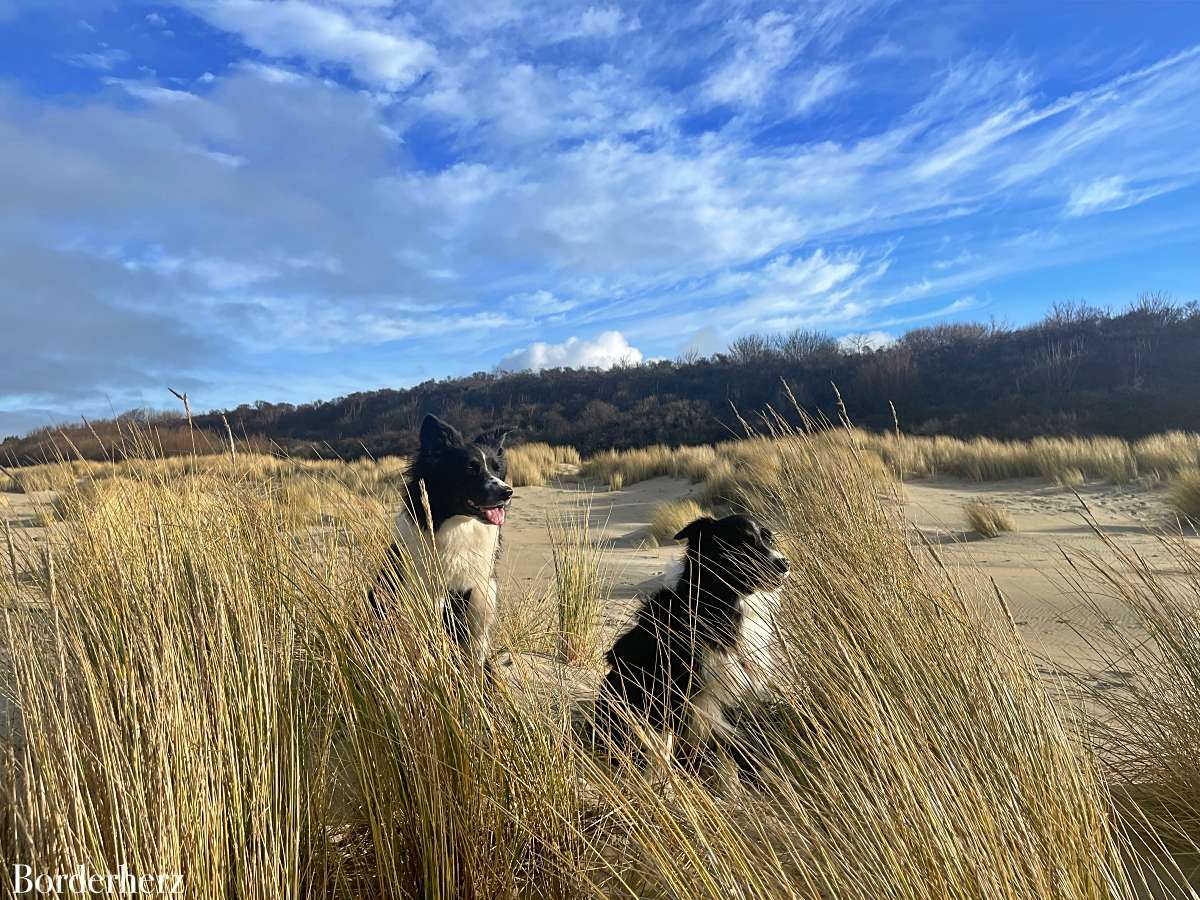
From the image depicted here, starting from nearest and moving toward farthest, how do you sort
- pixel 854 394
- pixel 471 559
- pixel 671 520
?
1. pixel 471 559
2. pixel 671 520
3. pixel 854 394

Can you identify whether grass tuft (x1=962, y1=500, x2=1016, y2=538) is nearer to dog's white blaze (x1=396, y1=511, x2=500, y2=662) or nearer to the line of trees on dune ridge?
dog's white blaze (x1=396, y1=511, x2=500, y2=662)

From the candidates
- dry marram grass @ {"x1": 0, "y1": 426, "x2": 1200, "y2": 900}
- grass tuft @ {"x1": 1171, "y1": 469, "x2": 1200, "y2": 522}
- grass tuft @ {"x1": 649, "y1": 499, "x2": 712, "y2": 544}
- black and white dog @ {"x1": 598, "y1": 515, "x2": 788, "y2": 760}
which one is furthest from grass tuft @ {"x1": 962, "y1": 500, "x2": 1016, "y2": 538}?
dry marram grass @ {"x1": 0, "y1": 426, "x2": 1200, "y2": 900}

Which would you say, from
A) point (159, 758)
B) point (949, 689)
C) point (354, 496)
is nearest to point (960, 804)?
point (949, 689)

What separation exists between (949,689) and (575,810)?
1.13m

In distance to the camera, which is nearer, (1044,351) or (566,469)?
(566,469)

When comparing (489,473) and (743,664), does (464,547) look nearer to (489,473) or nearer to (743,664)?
(489,473)

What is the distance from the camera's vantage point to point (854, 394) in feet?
98.0

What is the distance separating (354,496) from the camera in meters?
3.27

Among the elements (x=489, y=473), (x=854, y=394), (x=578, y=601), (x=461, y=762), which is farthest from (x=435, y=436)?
(x=854, y=394)

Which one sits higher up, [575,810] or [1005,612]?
[1005,612]

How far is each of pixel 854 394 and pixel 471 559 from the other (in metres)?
28.6

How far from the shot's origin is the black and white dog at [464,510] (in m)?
3.84

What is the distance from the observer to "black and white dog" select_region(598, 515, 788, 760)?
2805mm

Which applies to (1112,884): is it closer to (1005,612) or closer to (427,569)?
(1005,612)
